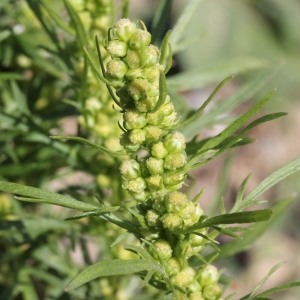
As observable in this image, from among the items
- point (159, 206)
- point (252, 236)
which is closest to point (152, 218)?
point (159, 206)

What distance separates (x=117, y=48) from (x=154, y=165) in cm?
17

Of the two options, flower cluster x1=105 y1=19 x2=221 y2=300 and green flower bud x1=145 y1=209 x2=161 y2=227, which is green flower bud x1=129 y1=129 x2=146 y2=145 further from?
green flower bud x1=145 y1=209 x2=161 y2=227

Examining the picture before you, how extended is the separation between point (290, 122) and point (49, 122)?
340 centimetres

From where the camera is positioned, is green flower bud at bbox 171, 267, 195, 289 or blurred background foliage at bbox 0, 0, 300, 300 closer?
green flower bud at bbox 171, 267, 195, 289

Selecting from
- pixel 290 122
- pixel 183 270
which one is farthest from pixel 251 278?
pixel 183 270

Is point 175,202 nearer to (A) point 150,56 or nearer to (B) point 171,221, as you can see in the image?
(B) point 171,221

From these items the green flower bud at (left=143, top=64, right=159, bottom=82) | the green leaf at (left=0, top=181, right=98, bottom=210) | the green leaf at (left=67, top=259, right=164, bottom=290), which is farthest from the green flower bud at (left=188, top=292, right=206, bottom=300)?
the green flower bud at (left=143, top=64, right=159, bottom=82)

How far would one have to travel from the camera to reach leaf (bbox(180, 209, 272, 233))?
0.72 metres

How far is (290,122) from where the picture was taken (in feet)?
15.3

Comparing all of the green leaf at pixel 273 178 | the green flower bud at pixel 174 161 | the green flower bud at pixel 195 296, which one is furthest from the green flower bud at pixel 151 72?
the green flower bud at pixel 195 296

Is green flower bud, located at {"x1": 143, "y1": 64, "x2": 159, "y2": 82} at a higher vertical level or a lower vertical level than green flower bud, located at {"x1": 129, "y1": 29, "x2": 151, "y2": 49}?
lower

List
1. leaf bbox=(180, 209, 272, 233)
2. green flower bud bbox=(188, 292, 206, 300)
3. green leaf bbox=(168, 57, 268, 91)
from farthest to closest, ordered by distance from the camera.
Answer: green leaf bbox=(168, 57, 268, 91), green flower bud bbox=(188, 292, 206, 300), leaf bbox=(180, 209, 272, 233)

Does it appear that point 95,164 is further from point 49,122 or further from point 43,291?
point 43,291

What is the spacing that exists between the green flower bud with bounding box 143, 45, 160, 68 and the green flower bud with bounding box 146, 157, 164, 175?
134 millimetres
